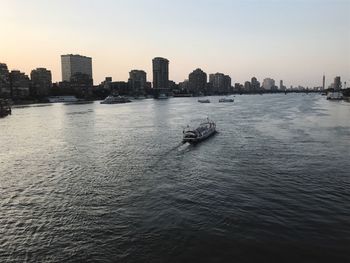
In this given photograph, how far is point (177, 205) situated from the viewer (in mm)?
24281

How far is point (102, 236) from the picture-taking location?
19.4 meters

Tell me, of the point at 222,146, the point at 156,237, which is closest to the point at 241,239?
the point at 156,237

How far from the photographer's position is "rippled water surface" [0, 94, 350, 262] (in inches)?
704

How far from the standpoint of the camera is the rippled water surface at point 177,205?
17.9 m

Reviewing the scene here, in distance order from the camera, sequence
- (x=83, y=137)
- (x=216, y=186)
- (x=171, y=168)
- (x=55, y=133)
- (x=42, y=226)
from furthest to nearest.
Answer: (x=55, y=133)
(x=83, y=137)
(x=171, y=168)
(x=216, y=186)
(x=42, y=226)

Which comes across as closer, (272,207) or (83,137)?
(272,207)

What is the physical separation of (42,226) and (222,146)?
30768 mm

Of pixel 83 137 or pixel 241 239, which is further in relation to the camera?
pixel 83 137

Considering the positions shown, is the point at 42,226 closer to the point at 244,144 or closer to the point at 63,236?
the point at 63,236

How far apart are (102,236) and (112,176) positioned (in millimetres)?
12883

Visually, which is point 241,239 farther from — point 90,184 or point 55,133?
point 55,133

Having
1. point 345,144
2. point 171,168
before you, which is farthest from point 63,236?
point 345,144

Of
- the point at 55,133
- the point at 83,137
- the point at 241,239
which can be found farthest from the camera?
the point at 55,133

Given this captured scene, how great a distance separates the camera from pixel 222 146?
47.9 m
